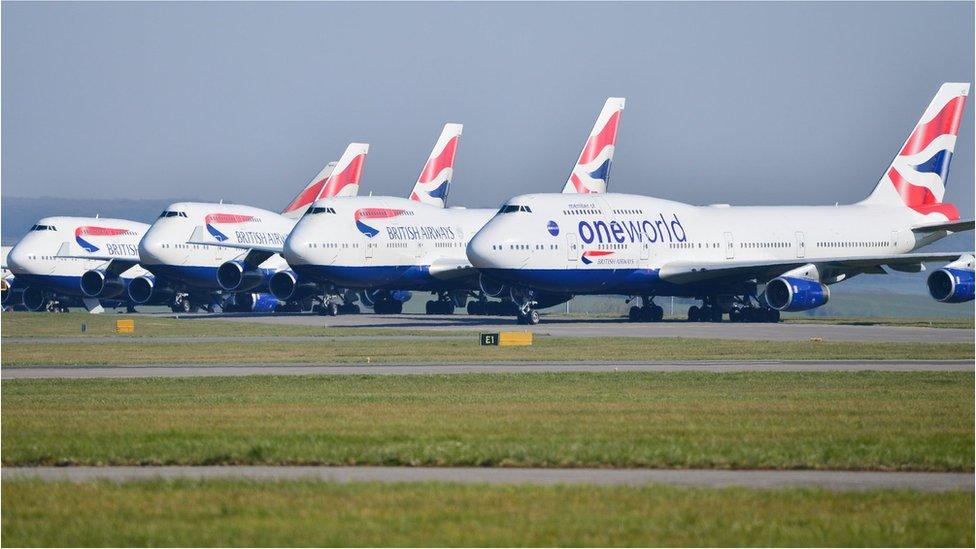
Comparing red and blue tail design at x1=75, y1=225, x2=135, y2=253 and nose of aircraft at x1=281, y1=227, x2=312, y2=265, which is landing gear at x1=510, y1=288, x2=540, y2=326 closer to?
nose of aircraft at x1=281, y1=227, x2=312, y2=265

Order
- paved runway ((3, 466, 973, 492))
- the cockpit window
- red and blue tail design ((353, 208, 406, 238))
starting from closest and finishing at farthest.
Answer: paved runway ((3, 466, 973, 492)), the cockpit window, red and blue tail design ((353, 208, 406, 238))

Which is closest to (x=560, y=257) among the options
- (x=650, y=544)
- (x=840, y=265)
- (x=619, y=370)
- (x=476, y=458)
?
(x=840, y=265)

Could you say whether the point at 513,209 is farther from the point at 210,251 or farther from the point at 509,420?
the point at 509,420

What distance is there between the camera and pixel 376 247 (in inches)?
2921

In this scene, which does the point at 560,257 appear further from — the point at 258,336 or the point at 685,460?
the point at 685,460

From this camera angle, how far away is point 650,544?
13.7 metres

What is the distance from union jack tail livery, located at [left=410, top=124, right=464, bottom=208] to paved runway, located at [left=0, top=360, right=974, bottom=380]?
4766 cm

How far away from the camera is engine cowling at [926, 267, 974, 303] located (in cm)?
6341

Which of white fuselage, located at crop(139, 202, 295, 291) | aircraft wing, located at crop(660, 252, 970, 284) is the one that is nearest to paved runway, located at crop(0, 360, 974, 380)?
aircraft wing, located at crop(660, 252, 970, 284)

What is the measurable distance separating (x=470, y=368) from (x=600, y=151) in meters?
43.8

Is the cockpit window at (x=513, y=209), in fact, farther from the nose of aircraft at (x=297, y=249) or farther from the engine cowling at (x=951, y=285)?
the engine cowling at (x=951, y=285)

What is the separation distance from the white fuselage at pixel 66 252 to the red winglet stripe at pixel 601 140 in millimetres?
27542

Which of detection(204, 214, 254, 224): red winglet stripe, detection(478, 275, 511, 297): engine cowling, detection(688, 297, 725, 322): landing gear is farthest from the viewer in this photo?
detection(204, 214, 254, 224): red winglet stripe

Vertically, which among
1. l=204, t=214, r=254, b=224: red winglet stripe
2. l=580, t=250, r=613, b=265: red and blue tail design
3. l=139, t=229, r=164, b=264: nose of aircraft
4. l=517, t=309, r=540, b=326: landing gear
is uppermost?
l=204, t=214, r=254, b=224: red winglet stripe
